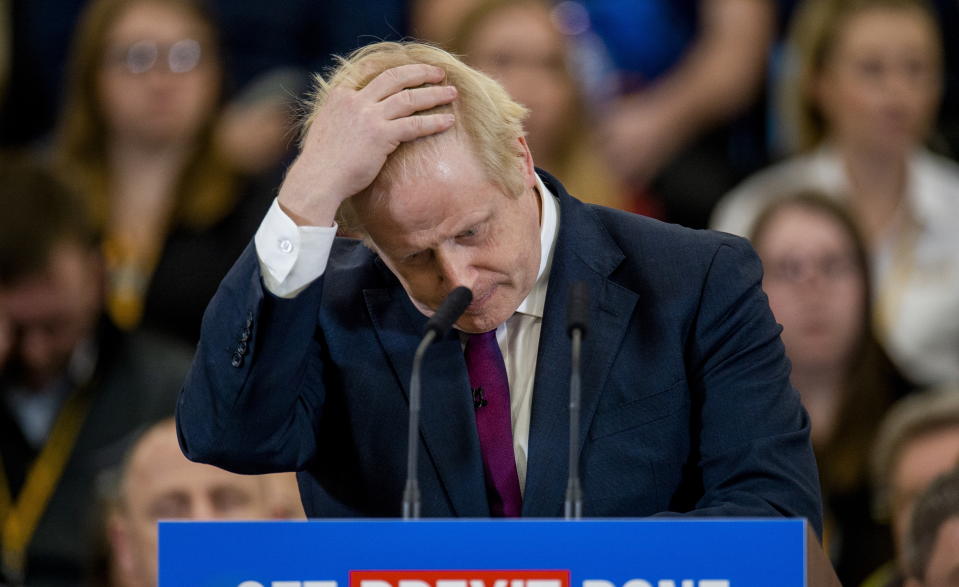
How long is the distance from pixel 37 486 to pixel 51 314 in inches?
19.9

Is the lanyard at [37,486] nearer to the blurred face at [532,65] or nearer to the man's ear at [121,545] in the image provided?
the man's ear at [121,545]

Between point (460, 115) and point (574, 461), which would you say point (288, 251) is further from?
point (574, 461)

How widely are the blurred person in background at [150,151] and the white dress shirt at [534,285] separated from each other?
2448mm

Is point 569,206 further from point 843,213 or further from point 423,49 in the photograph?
point 843,213

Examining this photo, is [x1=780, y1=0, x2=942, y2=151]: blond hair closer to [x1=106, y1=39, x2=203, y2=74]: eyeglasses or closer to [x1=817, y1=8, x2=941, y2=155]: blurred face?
[x1=817, y1=8, x2=941, y2=155]: blurred face

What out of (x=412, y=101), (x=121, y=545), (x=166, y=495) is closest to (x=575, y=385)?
(x=412, y=101)

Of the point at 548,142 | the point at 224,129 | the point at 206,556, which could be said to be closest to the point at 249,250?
the point at 206,556

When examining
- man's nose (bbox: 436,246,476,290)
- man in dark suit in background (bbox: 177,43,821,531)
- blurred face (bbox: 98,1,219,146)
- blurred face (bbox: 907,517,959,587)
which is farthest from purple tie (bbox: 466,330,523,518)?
blurred face (bbox: 98,1,219,146)

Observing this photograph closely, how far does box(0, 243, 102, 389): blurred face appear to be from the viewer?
14.4 feet

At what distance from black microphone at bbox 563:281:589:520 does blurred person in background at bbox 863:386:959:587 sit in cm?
183

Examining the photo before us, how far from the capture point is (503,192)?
2178mm

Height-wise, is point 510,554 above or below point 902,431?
above

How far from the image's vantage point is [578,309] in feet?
6.70

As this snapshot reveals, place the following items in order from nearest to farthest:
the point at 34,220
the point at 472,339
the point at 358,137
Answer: the point at 358,137 < the point at 472,339 < the point at 34,220
